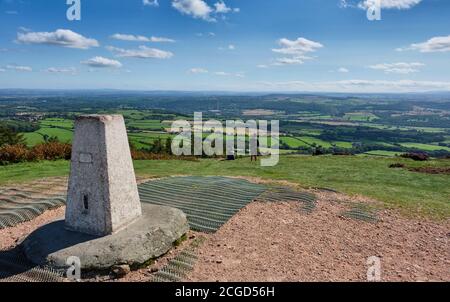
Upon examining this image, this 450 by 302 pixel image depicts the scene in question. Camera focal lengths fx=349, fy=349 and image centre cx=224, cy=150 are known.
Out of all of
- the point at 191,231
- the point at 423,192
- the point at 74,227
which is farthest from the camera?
the point at 423,192

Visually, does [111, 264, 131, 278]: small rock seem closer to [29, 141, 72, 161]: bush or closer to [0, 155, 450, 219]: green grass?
[0, 155, 450, 219]: green grass

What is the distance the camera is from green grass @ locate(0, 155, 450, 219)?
13.3 m

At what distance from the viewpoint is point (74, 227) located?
28.0 ft

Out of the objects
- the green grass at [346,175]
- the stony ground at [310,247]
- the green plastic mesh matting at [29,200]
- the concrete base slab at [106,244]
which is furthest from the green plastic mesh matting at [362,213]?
the green plastic mesh matting at [29,200]

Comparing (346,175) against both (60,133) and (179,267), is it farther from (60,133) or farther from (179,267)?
(60,133)

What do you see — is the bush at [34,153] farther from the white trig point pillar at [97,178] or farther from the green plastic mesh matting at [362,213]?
the green plastic mesh matting at [362,213]

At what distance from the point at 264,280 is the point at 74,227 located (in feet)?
15.6

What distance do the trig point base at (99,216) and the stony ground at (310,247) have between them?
51cm

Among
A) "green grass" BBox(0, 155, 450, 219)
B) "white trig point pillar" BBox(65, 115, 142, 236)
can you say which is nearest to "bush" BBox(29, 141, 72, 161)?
"green grass" BBox(0, 155, 450, 219)

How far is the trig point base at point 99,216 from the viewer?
7699mm

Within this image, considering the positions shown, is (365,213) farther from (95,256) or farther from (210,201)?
(95,256)

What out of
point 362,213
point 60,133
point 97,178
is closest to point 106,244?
point 97,178

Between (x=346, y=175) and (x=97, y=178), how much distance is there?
46.7ft
